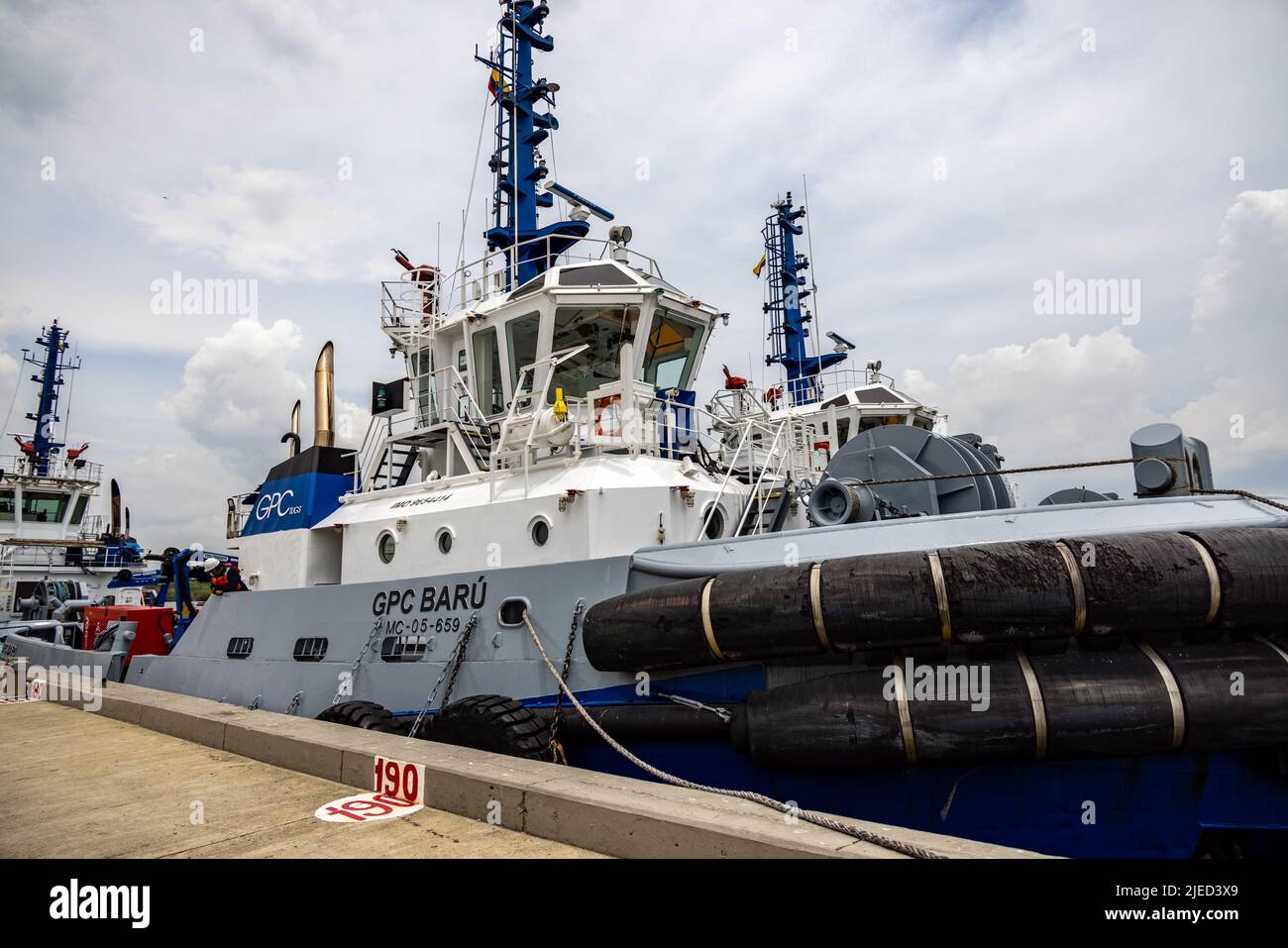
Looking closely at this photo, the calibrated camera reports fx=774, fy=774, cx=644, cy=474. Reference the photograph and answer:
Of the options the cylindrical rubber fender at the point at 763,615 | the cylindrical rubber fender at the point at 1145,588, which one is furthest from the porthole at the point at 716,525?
the cylindrical rubber fender at the point at 1145,588

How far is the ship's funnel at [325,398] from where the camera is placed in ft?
29.9

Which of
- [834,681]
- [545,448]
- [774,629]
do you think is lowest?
[834,681]

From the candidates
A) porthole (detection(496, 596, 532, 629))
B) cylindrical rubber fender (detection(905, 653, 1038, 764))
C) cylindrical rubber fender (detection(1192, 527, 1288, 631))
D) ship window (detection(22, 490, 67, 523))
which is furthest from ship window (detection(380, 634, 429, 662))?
ship window (detection(22, 490, 67, 523))

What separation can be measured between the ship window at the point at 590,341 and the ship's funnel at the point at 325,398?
3.12 m

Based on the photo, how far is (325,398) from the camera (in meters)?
9.49

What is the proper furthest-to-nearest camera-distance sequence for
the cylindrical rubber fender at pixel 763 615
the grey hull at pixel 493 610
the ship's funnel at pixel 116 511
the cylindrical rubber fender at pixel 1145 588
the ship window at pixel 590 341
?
the ship's funnel at pixel 116 511 < the ship window at pixel 590 341 < the grey hull at pixel 493 610 < the cylindrical rubber fender at pixel 763 615 < the cylindrical rubber fender at pixel 1145 588

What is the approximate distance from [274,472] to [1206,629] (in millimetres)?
9039

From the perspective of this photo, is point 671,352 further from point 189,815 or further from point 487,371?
point 189,815

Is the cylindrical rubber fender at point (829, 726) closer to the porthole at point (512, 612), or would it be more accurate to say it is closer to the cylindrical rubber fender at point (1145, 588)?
the cylindrical rubber fender at point (1145, 588)

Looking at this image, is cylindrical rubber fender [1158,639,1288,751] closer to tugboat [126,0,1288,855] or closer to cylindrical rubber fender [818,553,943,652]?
tugboat [126,0,1288,855]
